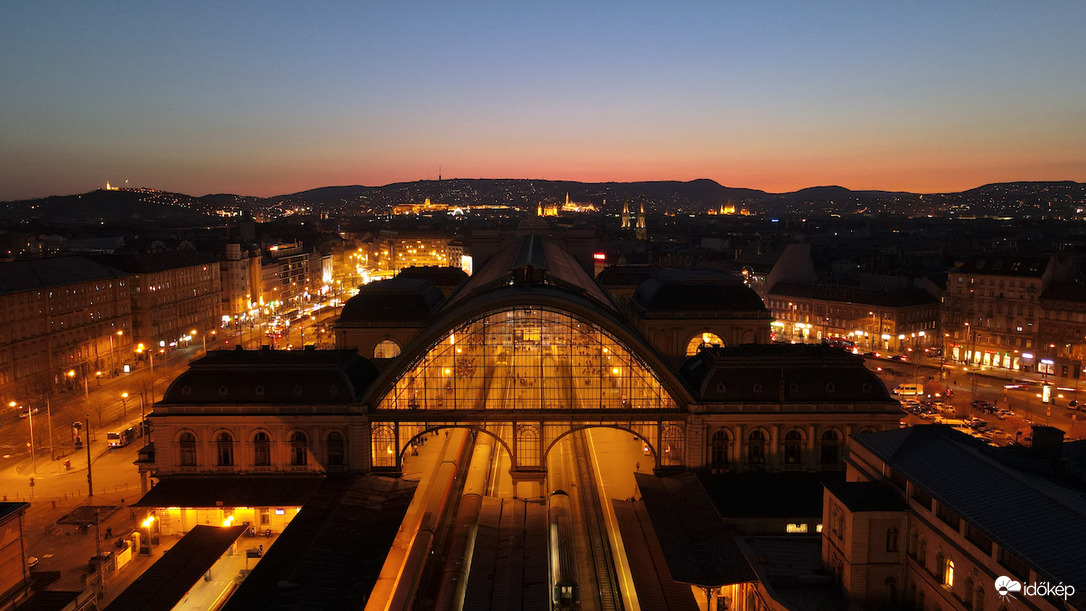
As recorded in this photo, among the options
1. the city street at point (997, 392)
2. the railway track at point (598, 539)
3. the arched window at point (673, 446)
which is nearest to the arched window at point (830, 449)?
the arched window at point (673, 446)

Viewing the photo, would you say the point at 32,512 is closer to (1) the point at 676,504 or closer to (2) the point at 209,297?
(1) the point at 676,504

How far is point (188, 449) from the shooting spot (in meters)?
→ 59.2

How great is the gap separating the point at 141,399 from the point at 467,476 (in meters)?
49.9

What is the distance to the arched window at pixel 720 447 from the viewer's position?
59.6 metres

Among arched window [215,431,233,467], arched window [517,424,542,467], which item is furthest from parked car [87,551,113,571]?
arched window [517,424,542,467]

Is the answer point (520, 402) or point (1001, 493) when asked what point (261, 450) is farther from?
point (1001, 493)

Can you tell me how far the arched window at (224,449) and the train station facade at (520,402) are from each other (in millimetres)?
99

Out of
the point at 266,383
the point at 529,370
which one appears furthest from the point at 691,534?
the point at 266,383

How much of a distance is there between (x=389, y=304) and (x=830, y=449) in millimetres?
55685

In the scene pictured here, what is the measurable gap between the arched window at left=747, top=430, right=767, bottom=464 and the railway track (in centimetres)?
1218

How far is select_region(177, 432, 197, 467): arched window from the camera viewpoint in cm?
5897

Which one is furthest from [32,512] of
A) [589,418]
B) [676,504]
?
[676,504]

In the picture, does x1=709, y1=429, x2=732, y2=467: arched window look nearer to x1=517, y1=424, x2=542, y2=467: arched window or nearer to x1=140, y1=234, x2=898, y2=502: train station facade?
x1=140, y1=234, x2=898, y2=502: train station facade

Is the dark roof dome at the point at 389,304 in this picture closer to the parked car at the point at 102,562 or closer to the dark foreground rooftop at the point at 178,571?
the dark foreground rooftop at the point at 178,571
